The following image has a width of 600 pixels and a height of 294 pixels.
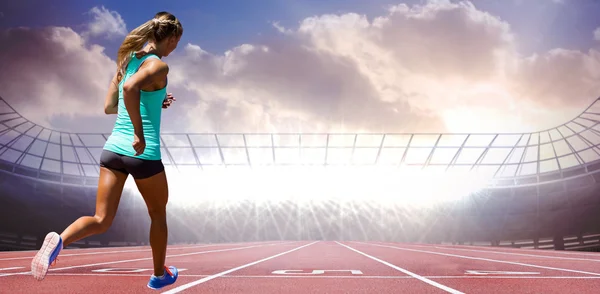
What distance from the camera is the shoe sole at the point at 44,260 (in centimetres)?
362

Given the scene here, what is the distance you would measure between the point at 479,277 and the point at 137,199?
33.8 metres

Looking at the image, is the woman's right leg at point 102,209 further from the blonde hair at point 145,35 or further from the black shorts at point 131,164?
the blonde hair at point 145,35

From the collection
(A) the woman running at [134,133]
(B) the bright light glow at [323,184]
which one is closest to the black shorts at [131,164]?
(A) the woman running at [134,133]

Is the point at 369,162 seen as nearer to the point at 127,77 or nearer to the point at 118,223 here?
the point at 118,223

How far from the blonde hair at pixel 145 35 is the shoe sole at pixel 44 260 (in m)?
1.20

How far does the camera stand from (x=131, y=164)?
372 cm

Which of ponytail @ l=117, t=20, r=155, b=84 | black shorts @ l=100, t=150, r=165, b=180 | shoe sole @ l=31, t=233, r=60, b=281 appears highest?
ponytail @ l=117, t=20, r=155, b=84

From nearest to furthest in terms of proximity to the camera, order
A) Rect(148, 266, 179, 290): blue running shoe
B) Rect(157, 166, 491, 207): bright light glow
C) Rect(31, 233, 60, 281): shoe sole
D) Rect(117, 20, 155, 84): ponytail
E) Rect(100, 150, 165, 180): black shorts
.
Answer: Rect(31, 233, 60, 281): shoe sole
Rect(100, 150, 165, 180): black shorts
Rect(117, 20, 155, 84): ponytail
Rect(148, 266, 179, 290): blue running shoe
Rect(157, 166, 491, 207): bright light glow

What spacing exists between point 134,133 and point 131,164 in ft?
0.77

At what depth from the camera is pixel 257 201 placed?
4425 cm

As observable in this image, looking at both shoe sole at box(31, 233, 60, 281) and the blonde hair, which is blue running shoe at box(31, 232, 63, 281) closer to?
shoe sole at box(31, 233, 60, 281)

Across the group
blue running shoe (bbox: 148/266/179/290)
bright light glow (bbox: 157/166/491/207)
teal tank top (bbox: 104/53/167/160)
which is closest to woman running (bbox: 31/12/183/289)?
teal tank top (bbox: 104/53/167/160)

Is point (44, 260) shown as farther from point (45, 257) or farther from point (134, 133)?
point (134, 133)

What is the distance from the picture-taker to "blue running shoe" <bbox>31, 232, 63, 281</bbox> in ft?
→ 11.9
